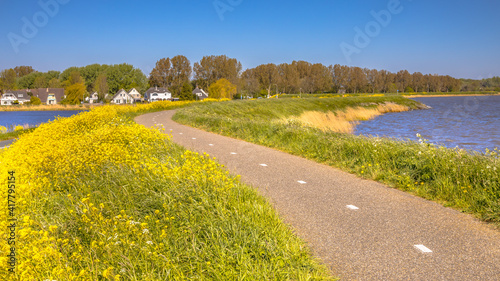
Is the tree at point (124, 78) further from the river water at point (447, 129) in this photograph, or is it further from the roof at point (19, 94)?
the river water at point (447, 129)

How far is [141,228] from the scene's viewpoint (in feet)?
14.0

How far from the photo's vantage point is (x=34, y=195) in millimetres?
5914

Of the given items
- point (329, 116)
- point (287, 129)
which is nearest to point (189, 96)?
point (329, 116)

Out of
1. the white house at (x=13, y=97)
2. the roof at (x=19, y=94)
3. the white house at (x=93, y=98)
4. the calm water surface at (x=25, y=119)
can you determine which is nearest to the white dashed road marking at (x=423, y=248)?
the calm water surface at (x=25, y=119)

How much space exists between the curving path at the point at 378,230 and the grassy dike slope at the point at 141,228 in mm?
513

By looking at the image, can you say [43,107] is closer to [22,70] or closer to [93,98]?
[93,98]

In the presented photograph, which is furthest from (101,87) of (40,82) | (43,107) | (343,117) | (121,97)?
(343,117)

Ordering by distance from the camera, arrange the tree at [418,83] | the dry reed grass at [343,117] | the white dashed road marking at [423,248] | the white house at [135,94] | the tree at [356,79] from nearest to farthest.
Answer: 1. the white dashed road marking at [423,248]
2. the dry reed grass at [343,117]
3. the white house at [135,94]
4. the tree at [356,79]
5. the tree at [418,83]

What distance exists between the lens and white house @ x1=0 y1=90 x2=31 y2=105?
104 metres

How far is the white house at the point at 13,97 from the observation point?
10350 cm

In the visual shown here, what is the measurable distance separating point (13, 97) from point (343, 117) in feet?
352

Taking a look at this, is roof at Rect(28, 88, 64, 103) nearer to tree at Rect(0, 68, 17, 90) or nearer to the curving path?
tree at Rect(0, 68, 17, 90)

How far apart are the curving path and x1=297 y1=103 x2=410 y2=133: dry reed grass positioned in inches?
652

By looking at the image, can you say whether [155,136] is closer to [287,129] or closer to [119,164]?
[119,164]
